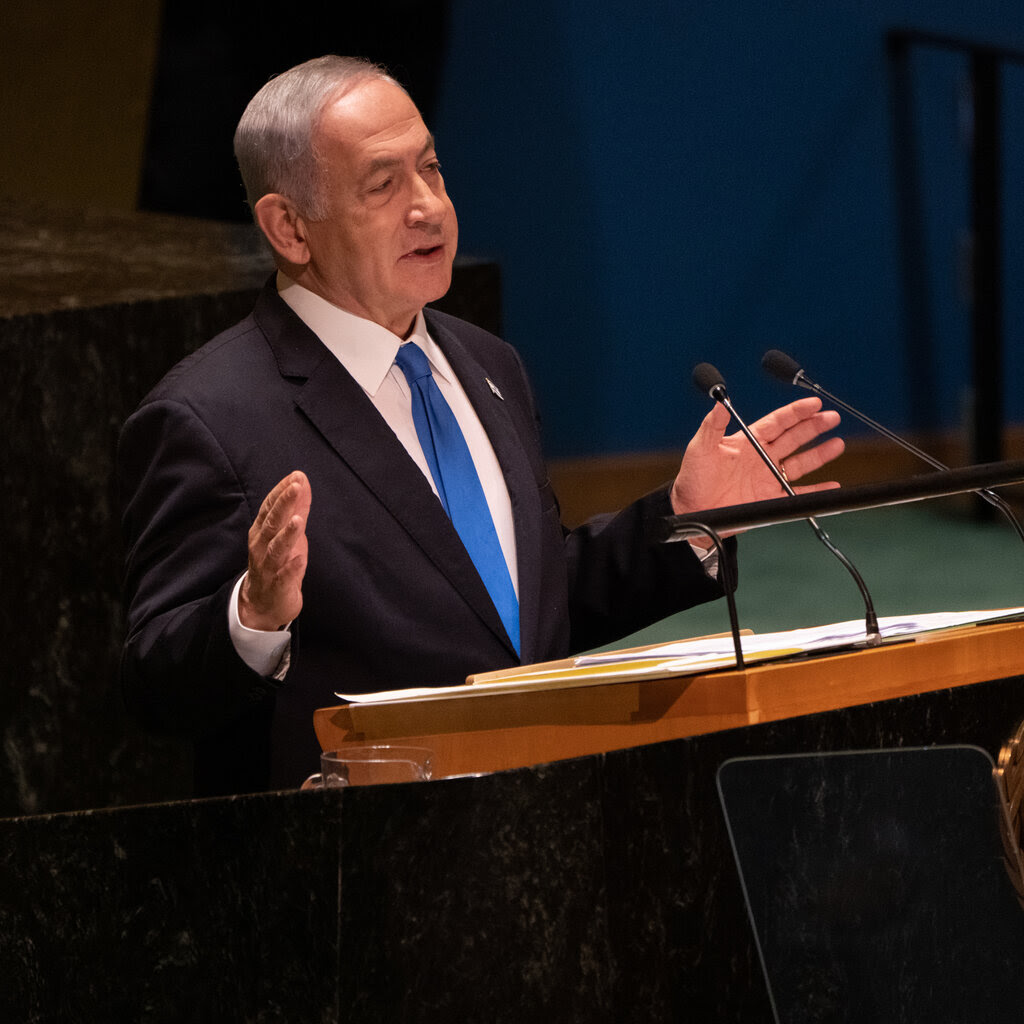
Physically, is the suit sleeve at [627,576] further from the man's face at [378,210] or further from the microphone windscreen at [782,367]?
the man's face at [378,210]

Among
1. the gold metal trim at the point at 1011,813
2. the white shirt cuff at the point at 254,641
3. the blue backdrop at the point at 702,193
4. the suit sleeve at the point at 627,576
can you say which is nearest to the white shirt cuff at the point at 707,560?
the suit sleeve at the point at 627,576

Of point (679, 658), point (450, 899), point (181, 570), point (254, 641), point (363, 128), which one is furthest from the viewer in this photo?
point (363, 128)

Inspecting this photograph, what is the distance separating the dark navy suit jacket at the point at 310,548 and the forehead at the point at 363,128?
0.68 feet

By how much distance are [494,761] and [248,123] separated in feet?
3.22

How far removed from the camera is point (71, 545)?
289cm

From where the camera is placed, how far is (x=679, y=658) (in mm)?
1479

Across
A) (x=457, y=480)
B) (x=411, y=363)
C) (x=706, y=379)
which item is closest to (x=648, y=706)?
(x=706, y=379)

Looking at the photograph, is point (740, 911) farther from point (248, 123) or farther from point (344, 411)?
point (248, 123)

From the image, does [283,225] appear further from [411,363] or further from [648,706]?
[648,706]

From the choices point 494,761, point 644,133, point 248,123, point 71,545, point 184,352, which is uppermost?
point 644,133

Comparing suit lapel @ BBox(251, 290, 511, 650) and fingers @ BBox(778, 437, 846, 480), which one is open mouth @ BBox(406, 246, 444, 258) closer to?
suit lapel @ BBox(251, 290, 511, 650)

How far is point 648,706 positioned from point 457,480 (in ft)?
2.33

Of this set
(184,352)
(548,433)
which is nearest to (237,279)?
(184,352)

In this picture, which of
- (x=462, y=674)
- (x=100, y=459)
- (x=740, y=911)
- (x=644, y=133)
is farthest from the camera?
(x=644, y=133)
